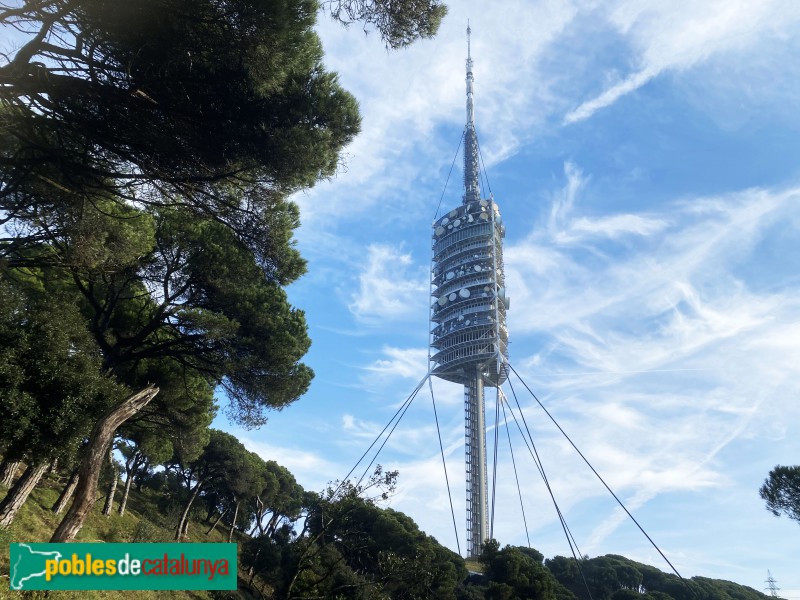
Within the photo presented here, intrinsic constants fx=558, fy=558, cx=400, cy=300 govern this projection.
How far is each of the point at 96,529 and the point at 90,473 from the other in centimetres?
1475

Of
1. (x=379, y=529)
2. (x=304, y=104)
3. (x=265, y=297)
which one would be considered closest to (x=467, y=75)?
(x=379, y=529)

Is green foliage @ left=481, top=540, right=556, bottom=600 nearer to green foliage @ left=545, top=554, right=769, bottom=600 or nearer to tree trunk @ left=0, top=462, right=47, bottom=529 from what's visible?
green foliage @ left=545, top=554, right=769, bottom=600

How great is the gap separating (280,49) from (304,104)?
149cm

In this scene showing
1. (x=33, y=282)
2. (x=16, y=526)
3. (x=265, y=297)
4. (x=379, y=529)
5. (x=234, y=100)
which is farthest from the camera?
(x=379, y=529)

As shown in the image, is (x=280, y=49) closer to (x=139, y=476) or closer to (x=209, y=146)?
(x=209, y=146)

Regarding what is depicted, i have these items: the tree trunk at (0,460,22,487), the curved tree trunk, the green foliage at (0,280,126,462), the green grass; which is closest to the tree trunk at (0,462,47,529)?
the green grass

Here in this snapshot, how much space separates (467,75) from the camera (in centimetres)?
7356

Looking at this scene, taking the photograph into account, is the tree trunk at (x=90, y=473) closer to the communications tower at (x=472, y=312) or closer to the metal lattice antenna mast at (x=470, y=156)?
the communications tower at (x=472, y=312)

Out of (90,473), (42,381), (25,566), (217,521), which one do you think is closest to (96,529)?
(42,381)

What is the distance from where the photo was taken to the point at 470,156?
76688mm

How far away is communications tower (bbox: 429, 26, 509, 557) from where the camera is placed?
202ft

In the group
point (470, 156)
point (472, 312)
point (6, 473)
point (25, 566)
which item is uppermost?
point (470, 156)

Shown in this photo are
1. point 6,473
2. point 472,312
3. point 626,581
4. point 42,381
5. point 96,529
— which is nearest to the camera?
point 42,381

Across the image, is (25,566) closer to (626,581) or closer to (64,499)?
(64,499)
